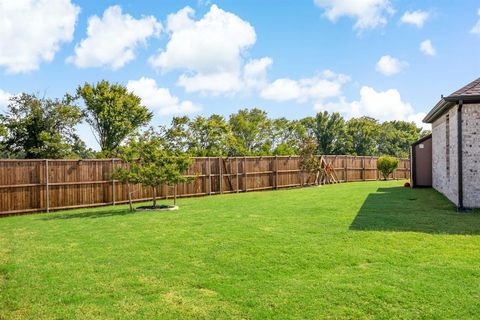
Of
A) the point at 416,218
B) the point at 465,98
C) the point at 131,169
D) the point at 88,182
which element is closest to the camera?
the point at 416,218

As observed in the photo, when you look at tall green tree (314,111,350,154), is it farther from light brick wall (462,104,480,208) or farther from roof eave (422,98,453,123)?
light brick wall (462,104,480,208)

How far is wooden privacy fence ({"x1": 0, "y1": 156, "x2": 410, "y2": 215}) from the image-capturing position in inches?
529

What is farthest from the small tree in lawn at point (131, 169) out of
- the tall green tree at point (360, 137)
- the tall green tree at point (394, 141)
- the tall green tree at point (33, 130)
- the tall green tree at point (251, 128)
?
the tall green tree at point (394, 141)

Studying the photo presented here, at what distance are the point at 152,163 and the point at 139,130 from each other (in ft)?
59.2

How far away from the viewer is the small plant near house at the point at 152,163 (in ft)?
42.4

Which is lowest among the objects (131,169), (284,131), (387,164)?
(387,164)

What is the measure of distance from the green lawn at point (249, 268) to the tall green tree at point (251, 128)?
3091 cm

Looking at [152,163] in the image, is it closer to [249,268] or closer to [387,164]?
[249,268]

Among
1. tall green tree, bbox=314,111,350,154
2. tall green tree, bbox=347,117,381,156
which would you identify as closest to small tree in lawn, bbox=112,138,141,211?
tall green tree, bbox=314,111,350,154

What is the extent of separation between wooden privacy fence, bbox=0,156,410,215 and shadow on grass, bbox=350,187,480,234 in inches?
298

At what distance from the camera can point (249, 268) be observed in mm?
5691

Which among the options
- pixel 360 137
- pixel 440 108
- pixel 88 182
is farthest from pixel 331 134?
pixel 88 182

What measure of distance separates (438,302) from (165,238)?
5134 mm

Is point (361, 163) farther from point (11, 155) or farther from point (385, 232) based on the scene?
point (11, 155)
